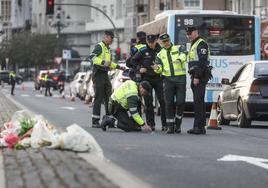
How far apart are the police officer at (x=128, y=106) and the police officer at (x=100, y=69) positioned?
2.98ft

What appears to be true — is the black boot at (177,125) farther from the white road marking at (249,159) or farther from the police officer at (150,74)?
the white road marking at (249,159)

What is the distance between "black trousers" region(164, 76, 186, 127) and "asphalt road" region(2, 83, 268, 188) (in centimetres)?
36

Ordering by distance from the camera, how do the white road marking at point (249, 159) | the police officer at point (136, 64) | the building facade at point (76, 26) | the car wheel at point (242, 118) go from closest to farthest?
1. the white road marking at point (249, 159)
2. the police officer at point (136, 64)
3. the car wheel at point (242, 118)
4. the building facade at point (76, 26)

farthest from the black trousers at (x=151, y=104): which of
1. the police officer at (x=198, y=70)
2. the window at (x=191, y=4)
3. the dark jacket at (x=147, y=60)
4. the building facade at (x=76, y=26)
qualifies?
the building facade at (x=76, y=26)

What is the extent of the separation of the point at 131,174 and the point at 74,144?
1550 mm

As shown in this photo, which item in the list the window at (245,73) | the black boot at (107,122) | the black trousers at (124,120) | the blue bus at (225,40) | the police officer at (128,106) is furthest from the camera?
the blue bus at (225,40)

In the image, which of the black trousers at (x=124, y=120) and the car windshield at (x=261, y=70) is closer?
the black trousers at (x=124, y=120)

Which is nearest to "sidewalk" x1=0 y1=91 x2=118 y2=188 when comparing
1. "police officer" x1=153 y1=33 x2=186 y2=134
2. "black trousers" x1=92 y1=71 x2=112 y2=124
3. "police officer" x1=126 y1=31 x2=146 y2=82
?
"police officer" x1=153 y1=33 x2=186 y2=134

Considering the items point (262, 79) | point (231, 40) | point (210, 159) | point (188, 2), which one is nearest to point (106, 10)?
point (188, 2)

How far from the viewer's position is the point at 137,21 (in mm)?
85875

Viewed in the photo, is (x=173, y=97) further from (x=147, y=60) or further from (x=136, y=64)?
(x=136, y=64)

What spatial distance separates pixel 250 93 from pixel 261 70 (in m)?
0.59

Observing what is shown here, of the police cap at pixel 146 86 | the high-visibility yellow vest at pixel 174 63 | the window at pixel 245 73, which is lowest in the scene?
the police cap at pixel 146 86

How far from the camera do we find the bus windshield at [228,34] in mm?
25141
